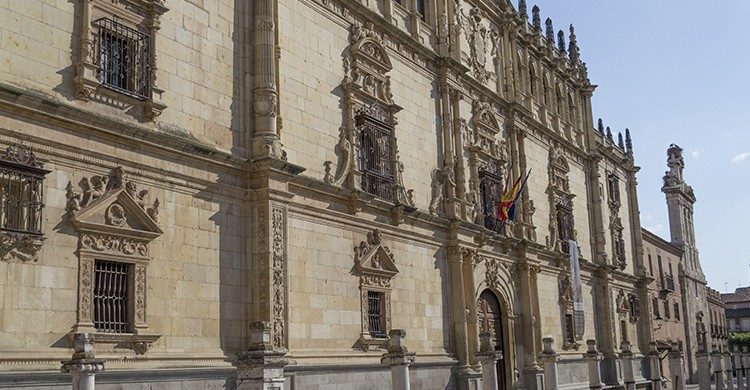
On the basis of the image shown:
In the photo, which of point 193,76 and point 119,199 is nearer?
point 119,199

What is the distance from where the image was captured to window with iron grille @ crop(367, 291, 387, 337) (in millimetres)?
16891

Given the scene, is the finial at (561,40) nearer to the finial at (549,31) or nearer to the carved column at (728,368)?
the finial at (549,31)

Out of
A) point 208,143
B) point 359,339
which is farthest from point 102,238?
point 359,339

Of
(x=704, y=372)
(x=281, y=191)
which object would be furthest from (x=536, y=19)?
(x=281, y=191)

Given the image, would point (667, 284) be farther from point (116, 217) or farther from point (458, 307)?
point (116, 217)

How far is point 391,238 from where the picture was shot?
17.9 m

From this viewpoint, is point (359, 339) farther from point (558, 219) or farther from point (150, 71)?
point (558, 219)

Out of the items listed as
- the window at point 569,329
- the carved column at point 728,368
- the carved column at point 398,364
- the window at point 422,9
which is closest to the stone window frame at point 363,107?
the window at point 422,9

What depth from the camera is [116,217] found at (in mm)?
11859

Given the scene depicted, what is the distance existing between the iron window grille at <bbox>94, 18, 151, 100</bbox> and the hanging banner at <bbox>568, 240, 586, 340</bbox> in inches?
703

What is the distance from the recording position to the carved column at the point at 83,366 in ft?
29.0

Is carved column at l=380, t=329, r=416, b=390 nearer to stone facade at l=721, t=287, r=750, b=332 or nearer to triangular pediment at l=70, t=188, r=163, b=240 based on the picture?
triangular pediment at l=70, t=188, r=163, b=240

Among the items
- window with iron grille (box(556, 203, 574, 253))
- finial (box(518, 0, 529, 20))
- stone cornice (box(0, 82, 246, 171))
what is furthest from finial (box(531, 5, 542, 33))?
stone cornice (box(0, 82, 246, 171))

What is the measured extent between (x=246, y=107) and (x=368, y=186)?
3.82 m
